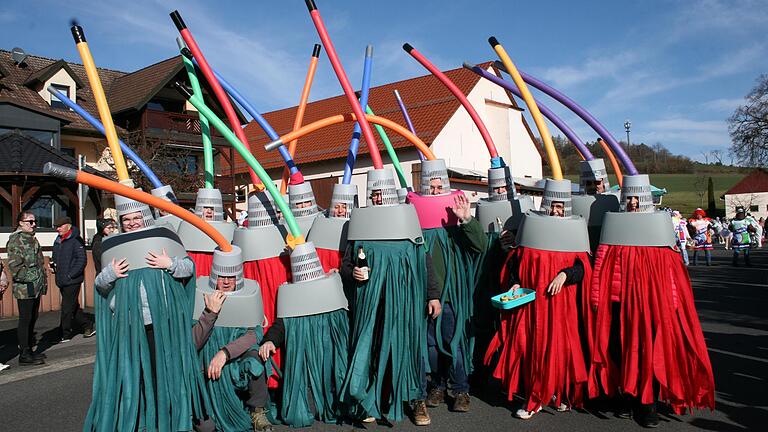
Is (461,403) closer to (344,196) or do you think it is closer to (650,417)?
(650,417)

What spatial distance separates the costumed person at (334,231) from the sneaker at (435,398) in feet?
3.80

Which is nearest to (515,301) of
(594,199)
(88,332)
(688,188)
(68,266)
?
(594,199)

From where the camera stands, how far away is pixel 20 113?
1574cm

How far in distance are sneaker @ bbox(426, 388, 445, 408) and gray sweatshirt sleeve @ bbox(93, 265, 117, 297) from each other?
235 centimetres

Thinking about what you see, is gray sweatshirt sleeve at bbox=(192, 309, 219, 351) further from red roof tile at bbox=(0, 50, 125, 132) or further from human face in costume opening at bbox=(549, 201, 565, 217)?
red roof tile at bbox=(0, 50, 125, 132)

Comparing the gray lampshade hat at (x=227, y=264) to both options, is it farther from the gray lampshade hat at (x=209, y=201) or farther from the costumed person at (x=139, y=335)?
the gray lampshade hat at (x=209, y=201)

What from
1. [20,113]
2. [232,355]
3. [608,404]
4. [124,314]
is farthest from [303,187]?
[20,113]

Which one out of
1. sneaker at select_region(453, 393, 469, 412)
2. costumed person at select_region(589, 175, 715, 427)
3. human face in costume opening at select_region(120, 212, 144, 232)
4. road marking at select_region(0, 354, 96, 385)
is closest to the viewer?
human face in costume opening at select_region(120, 212, 144, 232)

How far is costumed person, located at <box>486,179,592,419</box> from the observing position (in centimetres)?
410

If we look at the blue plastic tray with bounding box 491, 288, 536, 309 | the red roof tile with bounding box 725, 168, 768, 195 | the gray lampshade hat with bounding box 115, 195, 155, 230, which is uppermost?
the red roof tile with bounding box 725, 168, 768, 195

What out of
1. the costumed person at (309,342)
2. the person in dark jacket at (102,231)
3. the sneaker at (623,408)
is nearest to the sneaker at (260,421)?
the costumed person at (309,342)

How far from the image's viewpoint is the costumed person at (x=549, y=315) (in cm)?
410

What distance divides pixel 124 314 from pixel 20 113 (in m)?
15.0

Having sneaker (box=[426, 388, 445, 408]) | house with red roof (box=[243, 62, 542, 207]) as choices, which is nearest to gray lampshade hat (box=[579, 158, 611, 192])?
sneaker (box=[426, 388, 445, 408])
